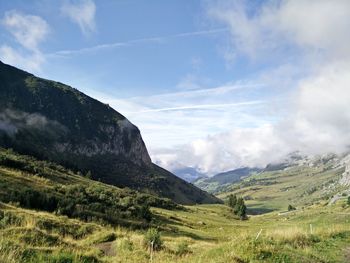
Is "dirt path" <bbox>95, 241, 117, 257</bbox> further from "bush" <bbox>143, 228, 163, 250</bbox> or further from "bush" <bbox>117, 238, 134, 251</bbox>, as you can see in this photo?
"bush" <bbox>143, 228, 163, 250</bbox>

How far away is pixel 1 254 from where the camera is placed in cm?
1099

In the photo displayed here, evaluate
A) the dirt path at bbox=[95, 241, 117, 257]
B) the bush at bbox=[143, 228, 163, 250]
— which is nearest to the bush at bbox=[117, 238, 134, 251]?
the dirt path at bbox=[95, 241, 117, 257]

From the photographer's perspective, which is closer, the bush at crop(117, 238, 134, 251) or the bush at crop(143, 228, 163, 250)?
the bush at crop(117, 238, 134, 251)

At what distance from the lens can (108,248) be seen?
2283 centimetres

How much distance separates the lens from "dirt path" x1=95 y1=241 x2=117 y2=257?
69.4 feet

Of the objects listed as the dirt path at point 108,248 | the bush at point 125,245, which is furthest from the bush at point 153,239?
the dirt path at point 108,248

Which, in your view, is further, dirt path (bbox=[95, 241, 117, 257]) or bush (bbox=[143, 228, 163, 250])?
bush (bbox=[143, 228, 163, 250])

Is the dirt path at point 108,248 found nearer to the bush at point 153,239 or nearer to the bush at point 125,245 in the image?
the bush at point 125,245

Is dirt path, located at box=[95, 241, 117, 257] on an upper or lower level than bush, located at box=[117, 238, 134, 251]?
lower

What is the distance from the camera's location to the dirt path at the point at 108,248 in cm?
2115

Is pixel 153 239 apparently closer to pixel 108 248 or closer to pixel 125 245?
pixel 125 245

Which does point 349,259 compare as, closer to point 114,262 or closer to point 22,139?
point 114,262

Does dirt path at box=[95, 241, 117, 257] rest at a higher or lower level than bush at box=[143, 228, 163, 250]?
lower

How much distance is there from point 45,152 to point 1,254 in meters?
189
